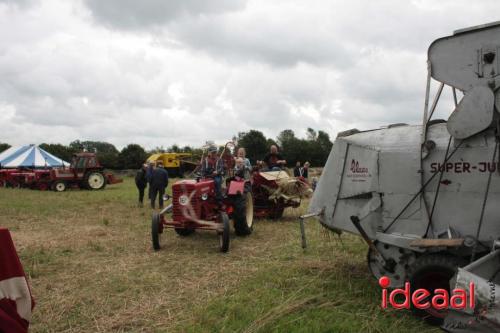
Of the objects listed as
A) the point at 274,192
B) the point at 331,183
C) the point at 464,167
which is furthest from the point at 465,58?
the point at 274,192

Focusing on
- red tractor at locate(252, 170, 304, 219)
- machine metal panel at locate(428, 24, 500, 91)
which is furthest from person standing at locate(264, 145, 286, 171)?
machine metal panel at locate(428, 24, 500, 91)

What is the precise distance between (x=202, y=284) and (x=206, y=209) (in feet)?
8.20

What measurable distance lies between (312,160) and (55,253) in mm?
46554

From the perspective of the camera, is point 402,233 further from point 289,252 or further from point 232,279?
point 289,252

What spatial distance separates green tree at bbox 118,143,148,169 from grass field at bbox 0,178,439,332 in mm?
40807

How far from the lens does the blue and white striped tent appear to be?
94.4ft

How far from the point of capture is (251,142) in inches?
2136

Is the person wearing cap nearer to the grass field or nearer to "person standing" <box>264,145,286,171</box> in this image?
the grass field

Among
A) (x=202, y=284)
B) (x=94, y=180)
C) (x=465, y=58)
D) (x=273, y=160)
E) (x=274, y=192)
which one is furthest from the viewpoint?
(x=94, y=180)

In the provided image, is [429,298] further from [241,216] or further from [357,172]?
[241,216]

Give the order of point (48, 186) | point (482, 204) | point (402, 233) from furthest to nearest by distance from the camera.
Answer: point (48, 186) < point (402, 233) < point (482, 204)

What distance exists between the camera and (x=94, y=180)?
73.8ft

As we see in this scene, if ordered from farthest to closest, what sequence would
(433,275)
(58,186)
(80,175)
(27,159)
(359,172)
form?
(27,159)
(80,175)
(58,186)
(359,172)
(433,275)

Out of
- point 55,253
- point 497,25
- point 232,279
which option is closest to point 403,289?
point 232,279
